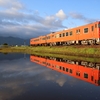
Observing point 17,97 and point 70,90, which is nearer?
point 17,97

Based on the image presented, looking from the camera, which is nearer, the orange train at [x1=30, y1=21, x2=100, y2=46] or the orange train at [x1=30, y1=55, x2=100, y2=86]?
the orange train at [x1=30, y1=55, x2=100, y2=86]

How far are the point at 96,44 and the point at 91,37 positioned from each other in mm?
1746

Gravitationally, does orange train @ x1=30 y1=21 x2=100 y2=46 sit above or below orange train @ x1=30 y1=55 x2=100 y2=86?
above

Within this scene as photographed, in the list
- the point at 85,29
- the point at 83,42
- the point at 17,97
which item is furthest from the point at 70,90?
the point at 83,42

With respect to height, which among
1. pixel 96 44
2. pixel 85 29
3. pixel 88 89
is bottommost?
pixel 88 89

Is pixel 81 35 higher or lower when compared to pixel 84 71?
higher

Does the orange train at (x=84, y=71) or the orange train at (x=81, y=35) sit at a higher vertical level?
the orange train at (x=81, y=35)

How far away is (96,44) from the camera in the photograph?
112 feet

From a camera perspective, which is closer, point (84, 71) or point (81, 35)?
point (84, 71)

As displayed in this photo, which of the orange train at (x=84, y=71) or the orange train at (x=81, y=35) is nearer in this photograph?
the orange train at (x=84, y=71)

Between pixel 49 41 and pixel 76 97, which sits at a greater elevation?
pixel 49 41

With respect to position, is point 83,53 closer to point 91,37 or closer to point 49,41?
point 91,37

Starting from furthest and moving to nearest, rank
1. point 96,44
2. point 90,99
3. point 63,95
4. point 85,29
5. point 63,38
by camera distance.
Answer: point 63,38
point 85,29
point 96,44
point 63,95
point 90,99

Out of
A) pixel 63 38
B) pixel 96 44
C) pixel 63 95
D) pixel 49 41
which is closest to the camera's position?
pixel 63 95
